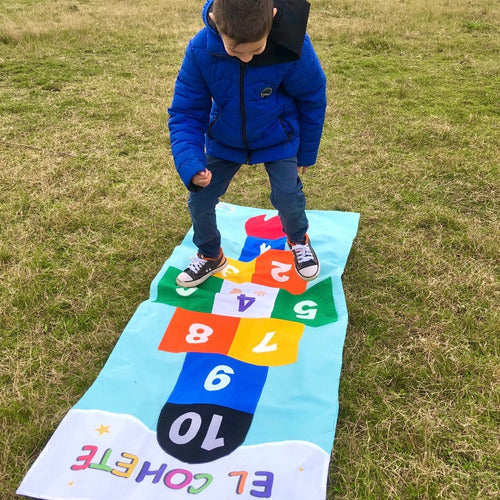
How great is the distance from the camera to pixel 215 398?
180cm

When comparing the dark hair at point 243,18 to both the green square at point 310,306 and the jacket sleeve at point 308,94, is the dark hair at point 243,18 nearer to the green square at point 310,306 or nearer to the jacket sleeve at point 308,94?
the jacket sleeve at point 308,94

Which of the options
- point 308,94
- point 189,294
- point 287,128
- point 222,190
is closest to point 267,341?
point 189,294

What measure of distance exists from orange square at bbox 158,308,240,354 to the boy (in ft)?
0.78

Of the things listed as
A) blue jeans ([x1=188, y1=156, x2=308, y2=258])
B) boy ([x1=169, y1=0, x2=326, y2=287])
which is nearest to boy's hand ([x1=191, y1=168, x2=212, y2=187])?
boy ([x1=169, y1=0, x2=326, y2=287])

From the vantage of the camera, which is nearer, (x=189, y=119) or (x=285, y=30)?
(x=285, y=30)

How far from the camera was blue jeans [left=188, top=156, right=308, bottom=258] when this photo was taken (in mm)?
2176

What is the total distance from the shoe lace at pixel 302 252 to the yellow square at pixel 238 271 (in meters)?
0.25

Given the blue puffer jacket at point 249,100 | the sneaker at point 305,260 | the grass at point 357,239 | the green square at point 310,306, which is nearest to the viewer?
the grass at point 357,239

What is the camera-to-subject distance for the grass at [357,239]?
1700 mm

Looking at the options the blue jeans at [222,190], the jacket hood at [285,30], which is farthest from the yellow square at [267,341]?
the jacket hood at [285,30]

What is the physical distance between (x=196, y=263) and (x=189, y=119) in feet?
2.44

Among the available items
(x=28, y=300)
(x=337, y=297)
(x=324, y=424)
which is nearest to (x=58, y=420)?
(x=28, y=300)

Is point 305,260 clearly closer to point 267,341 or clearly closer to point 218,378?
point 267,341

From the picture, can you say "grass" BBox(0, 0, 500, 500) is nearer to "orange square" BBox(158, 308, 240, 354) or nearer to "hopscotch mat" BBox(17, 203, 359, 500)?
"hopscotch mat" BBox(17, 203, 359, 500)
